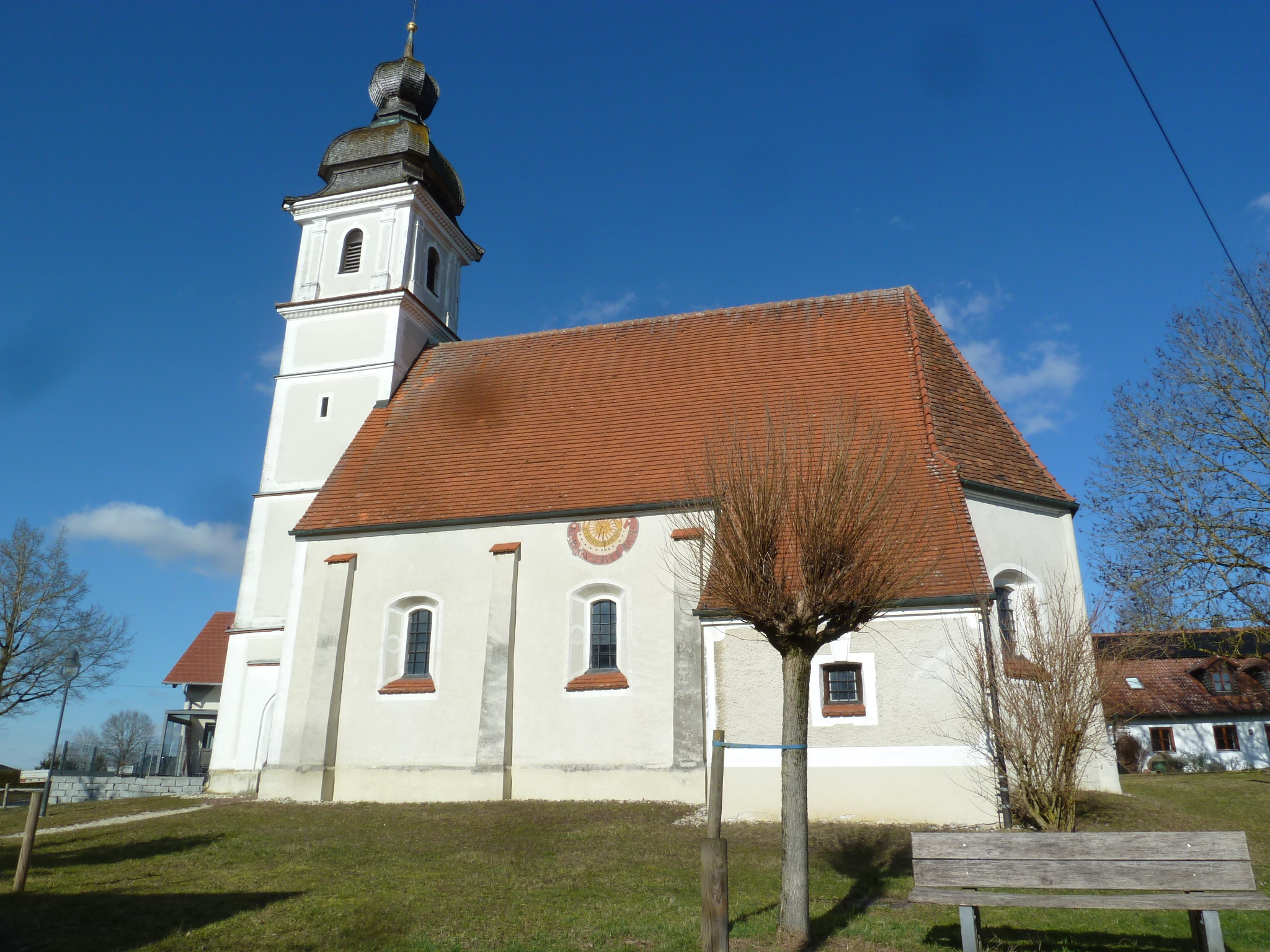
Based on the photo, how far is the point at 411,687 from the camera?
1673 centimetres

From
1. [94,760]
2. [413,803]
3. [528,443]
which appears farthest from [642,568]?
[94,760]

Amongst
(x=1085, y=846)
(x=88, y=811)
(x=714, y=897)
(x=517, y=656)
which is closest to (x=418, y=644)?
(x=517, y=656)

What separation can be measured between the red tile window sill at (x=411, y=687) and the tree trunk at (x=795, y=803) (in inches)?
405

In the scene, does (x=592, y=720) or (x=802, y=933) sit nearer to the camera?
(x=802, y=933)

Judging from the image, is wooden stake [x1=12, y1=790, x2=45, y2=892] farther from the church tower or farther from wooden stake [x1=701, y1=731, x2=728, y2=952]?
the church tower

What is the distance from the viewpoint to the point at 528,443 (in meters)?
18.5

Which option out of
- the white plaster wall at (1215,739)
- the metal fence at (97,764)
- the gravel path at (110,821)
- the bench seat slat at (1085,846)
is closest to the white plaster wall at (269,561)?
the gravel path at (110,821)

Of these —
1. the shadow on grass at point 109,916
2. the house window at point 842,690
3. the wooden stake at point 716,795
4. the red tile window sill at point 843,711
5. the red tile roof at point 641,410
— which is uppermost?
the red tile roof at point 641,410

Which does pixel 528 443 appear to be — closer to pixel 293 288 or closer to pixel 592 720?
pixel 592 720

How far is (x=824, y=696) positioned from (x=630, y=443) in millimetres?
6447

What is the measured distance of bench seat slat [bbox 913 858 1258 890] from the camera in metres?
5.84

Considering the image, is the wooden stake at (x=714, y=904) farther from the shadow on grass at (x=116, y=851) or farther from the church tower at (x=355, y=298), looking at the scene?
the church tower at (x=355, y=298)

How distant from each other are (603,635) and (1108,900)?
36.5ft

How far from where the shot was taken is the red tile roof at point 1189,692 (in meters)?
33.7
